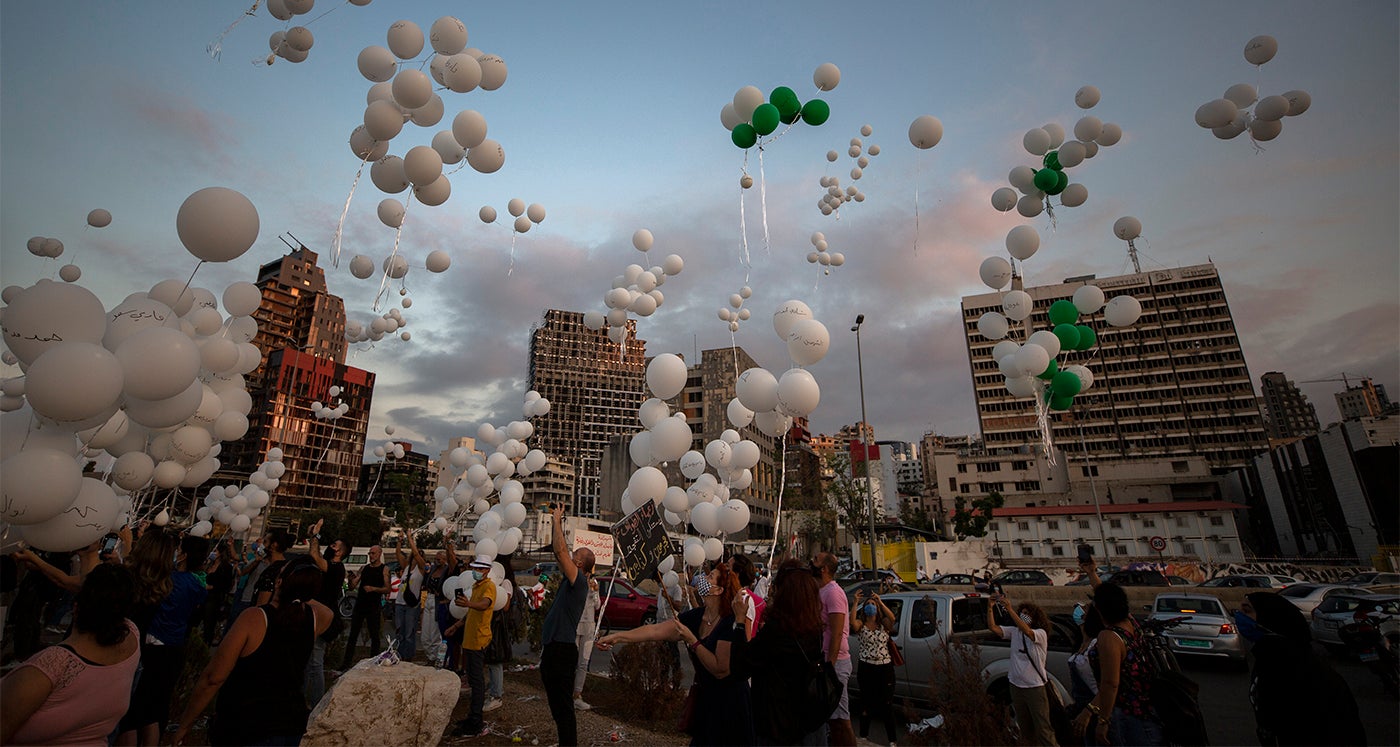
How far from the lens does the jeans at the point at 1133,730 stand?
12.9 ft

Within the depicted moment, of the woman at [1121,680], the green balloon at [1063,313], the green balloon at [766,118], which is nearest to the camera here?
the woman at [1121,680]

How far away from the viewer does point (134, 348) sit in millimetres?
4363

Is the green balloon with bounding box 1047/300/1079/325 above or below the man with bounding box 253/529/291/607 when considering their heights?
above

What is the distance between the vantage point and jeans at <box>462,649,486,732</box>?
5.77 m

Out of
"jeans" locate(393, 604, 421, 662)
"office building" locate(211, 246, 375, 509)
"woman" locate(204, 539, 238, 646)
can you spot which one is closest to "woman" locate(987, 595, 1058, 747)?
"jeans" locate(393, 604, 421, 662)

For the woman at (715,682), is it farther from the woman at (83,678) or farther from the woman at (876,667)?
the woman at (876,667)

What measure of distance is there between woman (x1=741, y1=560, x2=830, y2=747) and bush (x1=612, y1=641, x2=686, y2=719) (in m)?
4.16

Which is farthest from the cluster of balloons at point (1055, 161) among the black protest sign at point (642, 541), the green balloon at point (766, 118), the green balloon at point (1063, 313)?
the black protest sign at point (642, 541)

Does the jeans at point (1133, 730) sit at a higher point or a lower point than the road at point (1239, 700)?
higher

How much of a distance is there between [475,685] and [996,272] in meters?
8.50

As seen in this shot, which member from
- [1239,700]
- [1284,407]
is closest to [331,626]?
[1239,700]

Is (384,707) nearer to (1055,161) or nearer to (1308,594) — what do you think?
(1055,161)

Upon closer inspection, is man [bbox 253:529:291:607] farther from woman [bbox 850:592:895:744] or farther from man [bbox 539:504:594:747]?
woman [bbox 850:592:895:744]

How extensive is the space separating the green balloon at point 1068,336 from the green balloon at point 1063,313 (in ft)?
0.57
